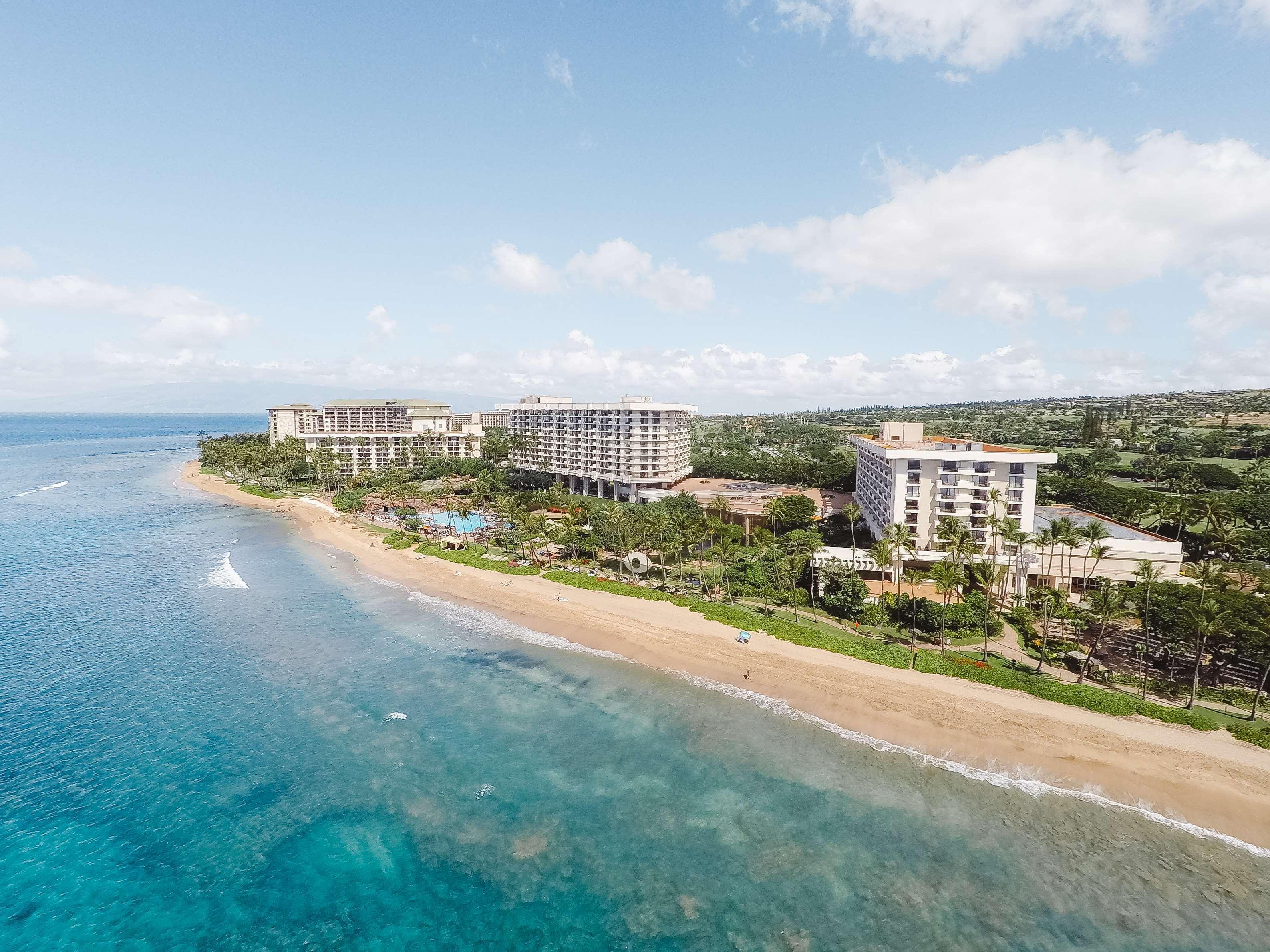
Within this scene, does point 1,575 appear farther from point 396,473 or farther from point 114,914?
point 114,914

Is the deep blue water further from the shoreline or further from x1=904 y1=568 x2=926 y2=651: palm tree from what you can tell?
x1=904 y1=568 x2=926 y2=651: palm tree

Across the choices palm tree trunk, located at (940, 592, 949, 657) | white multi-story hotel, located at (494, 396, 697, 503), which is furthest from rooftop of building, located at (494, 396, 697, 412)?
palm tree trunk, located at (940, 592, 949, 657)

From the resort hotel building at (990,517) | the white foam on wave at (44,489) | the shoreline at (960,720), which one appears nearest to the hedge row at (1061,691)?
the shoreline at (960,720)

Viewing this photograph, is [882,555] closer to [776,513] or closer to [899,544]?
[899,544]

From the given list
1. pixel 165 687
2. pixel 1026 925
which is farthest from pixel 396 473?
pixel 1026 925

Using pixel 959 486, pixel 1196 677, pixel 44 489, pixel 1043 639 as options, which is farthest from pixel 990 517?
pixel 44 489

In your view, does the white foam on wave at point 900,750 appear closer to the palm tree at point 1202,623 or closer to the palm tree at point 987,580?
the palm tree at point 1202,623
